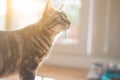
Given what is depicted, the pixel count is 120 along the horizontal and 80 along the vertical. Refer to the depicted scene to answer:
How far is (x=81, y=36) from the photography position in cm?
172

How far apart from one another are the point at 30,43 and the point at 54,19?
67 mm

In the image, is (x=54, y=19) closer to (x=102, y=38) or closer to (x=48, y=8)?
(x=48, y=8)

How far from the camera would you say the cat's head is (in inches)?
19.2

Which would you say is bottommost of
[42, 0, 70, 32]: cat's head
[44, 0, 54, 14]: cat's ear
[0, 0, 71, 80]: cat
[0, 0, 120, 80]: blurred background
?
[0, 0, 71, 80]: cat

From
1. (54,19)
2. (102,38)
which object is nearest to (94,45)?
(102,38)

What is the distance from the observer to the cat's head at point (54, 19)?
49 centimetres

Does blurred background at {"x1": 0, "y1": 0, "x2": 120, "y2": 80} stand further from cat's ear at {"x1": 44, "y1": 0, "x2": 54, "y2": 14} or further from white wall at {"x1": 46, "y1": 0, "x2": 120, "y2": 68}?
cat's ear at {"x1": 44, "y1": 0, "x2": 54, "y2": 14}

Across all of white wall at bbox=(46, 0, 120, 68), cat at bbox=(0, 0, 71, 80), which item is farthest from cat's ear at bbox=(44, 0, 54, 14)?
white wall at bbox=(46, 0, 120, 68)

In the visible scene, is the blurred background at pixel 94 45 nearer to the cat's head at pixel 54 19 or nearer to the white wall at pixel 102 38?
the white wall at pixel 102 38

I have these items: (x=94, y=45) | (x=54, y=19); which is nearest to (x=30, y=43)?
(x=54, y=19)

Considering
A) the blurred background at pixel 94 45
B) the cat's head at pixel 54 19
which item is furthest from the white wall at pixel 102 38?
the cat's head at pixel 54 19

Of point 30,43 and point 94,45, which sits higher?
point 94,45

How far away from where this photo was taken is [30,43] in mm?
471

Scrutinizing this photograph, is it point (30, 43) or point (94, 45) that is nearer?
point (30, 43)
